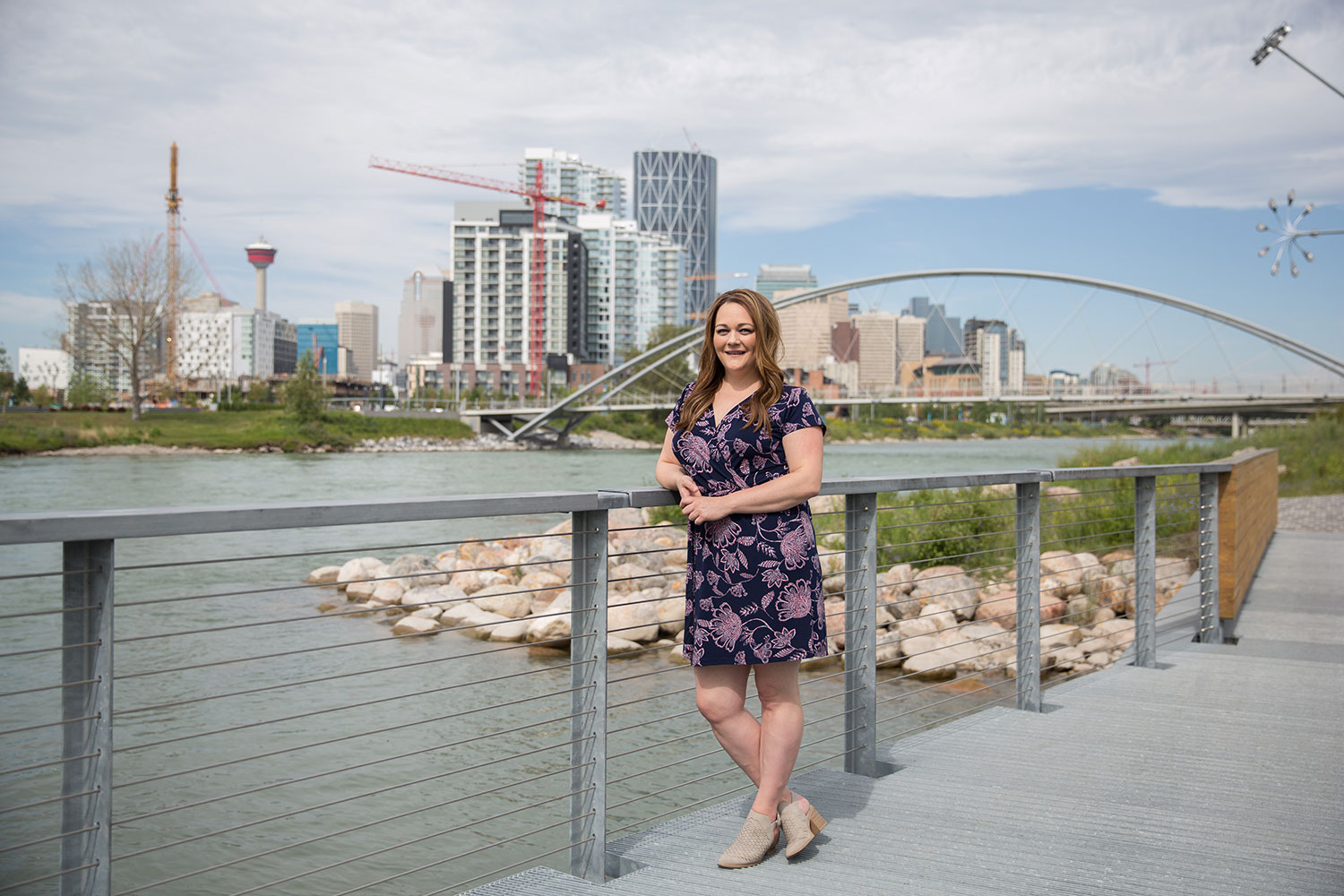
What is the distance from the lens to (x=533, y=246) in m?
118

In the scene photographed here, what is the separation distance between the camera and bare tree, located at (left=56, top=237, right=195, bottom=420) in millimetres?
53719

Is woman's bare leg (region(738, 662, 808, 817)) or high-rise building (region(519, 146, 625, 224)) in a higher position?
high-rise building (region(519, 146, 625, 224))

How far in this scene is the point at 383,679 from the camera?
29.7ft

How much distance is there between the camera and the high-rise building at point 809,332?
206 feet

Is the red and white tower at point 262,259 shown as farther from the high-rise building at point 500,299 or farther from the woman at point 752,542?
the woman at point 752,542

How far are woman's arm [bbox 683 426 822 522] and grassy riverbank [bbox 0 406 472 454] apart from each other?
4321 cm

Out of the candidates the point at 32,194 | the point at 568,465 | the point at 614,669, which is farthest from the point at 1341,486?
the point at 32,194

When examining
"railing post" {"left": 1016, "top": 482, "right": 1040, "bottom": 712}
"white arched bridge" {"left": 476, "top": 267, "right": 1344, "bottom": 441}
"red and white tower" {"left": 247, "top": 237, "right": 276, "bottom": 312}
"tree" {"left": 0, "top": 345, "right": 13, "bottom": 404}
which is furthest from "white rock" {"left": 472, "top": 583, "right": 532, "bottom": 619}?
"red and white tower" {"left": 247, "top": 237, "right": 276, "bottom": 312}

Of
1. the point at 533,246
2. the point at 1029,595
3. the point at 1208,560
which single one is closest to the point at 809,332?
the point at 1208,560

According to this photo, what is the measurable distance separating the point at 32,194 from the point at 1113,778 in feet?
299

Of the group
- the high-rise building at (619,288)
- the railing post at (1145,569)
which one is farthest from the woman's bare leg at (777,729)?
the high-rise building at (619,288)

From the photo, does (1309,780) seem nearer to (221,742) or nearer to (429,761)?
(429,761)

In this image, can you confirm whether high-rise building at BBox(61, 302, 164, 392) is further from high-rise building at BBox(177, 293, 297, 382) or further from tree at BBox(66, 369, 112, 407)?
high-rise building at BBox(177, 293, 297, 382)

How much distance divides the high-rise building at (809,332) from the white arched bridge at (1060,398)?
10150 mm
